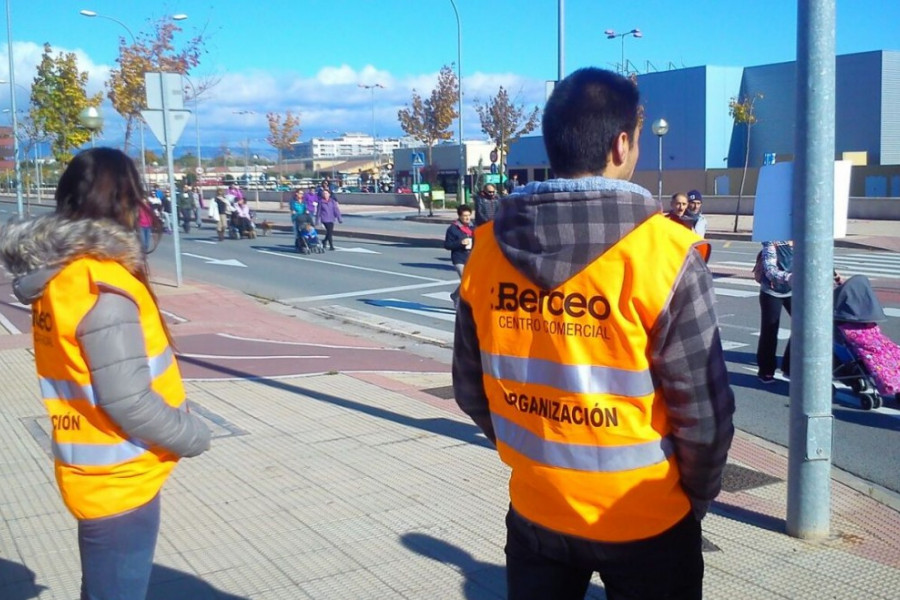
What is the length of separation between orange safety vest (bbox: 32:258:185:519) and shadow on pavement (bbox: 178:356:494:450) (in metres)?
3.95

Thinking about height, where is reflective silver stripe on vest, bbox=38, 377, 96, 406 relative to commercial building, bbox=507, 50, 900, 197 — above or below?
below

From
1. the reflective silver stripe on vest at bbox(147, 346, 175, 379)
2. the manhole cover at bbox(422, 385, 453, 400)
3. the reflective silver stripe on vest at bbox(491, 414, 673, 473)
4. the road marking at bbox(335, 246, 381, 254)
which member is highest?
the reflective silver stripe on vest at bbox(147, 346, 175, 379)

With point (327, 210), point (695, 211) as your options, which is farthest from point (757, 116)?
point (695, 211)

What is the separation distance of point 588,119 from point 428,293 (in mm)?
14338

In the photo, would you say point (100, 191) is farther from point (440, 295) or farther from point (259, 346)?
point (440, 295)

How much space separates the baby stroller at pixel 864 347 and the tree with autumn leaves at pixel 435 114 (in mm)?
43575

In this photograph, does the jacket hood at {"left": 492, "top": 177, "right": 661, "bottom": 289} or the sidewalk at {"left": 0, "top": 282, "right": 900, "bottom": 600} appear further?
the sidewalk at {"left": 0, "top": 282, "right": 900, "bottom": 600}

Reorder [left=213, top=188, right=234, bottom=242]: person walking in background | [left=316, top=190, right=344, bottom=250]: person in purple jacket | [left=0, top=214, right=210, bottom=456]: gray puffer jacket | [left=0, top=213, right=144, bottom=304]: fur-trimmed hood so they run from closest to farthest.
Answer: [left=0, top=214, right=210, bottom=456]: gray puffer jacket, [left=0, top=213, right=144, bottom=304]: fur-trimmed hood, [left=316, top=190, right=344, bottom=250]: person in purple jacket, [left=213, top=188, right=234, bottom=242]: person walking in background

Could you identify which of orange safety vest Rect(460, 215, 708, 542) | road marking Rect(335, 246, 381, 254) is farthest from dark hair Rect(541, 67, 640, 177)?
road marking Rect(335, 246, 381, 254)

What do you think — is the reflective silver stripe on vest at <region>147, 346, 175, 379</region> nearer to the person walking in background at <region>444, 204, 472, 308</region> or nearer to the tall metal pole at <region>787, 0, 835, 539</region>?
the tall metal pole at <region>787, 0, 835, 539</region>

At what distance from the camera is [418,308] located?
14852 mm

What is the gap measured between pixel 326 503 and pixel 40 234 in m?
3.02

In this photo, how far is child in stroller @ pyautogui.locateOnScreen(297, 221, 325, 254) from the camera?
2411 centimetres

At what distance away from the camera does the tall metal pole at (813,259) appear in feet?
15.0
